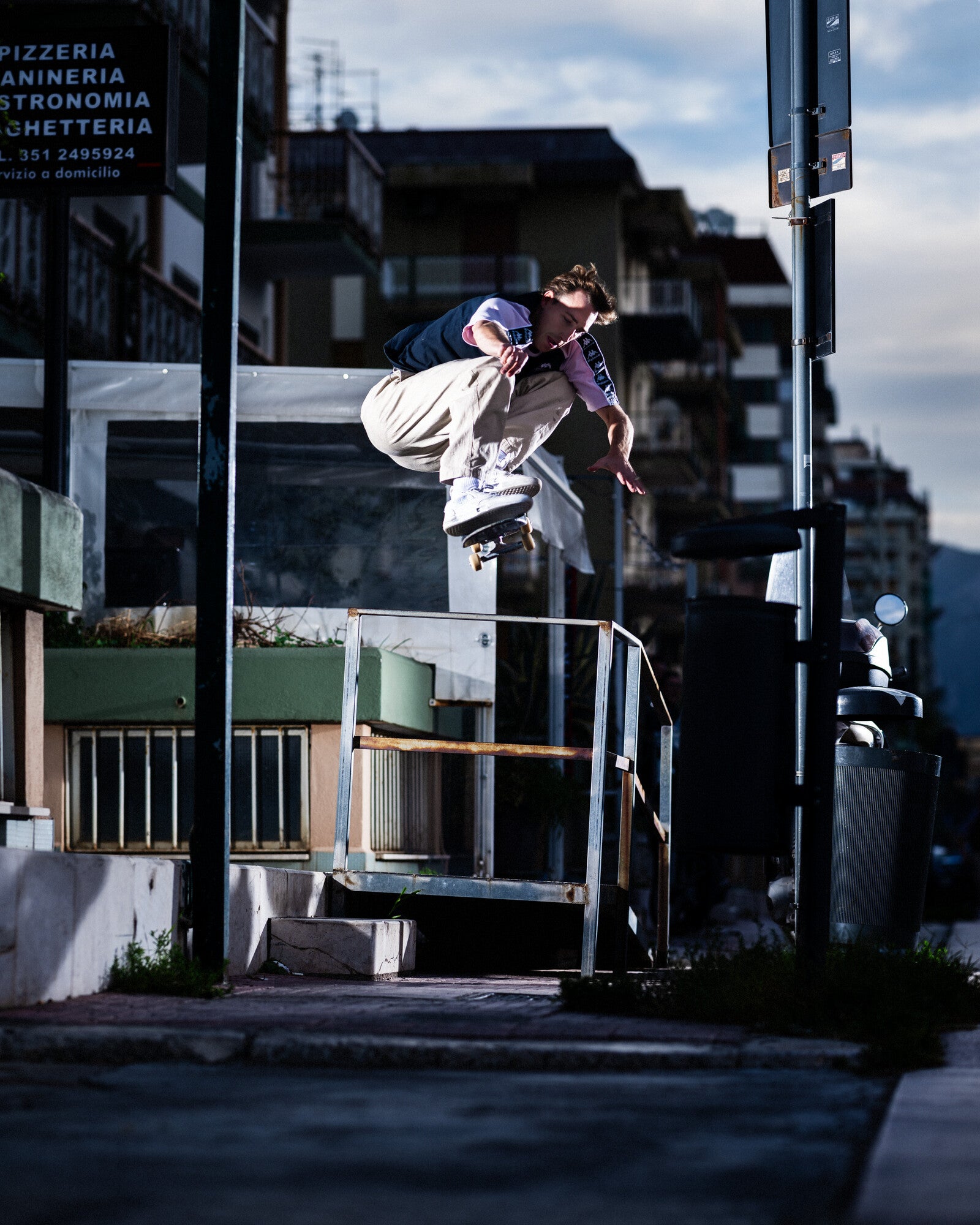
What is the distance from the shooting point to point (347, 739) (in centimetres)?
954

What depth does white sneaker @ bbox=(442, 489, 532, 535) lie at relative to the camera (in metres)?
7.74

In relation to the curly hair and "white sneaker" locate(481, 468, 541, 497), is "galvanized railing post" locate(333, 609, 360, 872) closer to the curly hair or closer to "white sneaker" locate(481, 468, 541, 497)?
"white sneaker" locate(481, 468, 541, 497)

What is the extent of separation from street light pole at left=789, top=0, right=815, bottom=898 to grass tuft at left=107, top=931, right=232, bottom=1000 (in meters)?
2.92

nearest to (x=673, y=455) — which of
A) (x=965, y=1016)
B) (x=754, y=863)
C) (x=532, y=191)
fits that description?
(x=532, y=191)

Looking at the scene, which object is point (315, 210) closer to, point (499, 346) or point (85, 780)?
point (85, 780)

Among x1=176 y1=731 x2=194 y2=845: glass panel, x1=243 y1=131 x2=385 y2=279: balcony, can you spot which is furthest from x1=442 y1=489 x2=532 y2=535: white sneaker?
x1=243 y1=131 x2=385 y2=279: balcony

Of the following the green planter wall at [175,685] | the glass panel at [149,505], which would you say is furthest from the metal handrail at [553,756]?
the glass panel at [149,505]

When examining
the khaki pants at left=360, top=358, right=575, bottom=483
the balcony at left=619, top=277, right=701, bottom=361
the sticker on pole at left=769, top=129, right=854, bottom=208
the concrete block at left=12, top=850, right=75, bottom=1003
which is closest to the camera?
the concrete block at left=12, top=850, right=75, bottom=1003

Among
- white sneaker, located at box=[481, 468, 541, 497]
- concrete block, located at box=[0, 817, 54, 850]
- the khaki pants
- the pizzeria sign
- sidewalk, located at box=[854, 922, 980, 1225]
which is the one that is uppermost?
the pizzeria sign

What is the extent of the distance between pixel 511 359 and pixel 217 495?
4.36 ft

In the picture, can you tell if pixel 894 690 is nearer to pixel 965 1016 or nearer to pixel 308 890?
pixel 965 1016

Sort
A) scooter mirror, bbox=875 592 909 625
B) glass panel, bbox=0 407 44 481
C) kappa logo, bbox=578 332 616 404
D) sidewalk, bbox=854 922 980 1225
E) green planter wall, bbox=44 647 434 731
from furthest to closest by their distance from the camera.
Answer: glass panel, bbox=0 407 44 481, green planter wall, bbox=44 647 434 731, scooter mirror, bbox=875 592 909 625, kappa logo, bbox=578 332 616 404, sidewalk, bbox=854 922 980 1225

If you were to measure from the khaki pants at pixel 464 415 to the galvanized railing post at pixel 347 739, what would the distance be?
1.38 metres

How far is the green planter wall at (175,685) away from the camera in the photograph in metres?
10.6
